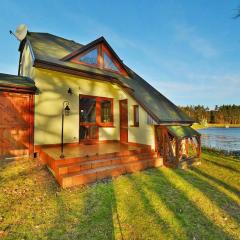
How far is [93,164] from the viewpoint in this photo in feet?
16.6

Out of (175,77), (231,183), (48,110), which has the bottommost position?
(231,183)

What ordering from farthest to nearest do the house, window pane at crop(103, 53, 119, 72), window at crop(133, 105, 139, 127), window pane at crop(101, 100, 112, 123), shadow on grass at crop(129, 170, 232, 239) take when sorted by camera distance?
window pane at crop(103, 53, 119, 72) < window pane at crop(101, 100, 112, 123) < window at crop(133, 105, 139, 127) < the house < shadow on grass at crop(129, 170, 232, 239)

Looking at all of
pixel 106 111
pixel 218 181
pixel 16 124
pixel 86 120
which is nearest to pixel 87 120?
pixel 86 120

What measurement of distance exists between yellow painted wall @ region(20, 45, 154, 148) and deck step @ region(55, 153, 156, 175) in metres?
1.19

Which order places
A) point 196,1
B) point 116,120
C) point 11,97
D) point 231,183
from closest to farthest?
point 231,183, point 11,97, point 116,120, point 196,1

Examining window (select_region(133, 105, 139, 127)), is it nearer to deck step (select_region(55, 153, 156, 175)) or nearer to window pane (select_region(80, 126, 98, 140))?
deck step (select_region(55, 153, 156, 175))

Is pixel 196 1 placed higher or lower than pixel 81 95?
higher

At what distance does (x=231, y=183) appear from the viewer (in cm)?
511

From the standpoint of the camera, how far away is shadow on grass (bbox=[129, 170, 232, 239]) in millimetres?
2732

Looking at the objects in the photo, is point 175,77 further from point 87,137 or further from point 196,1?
point 87,137

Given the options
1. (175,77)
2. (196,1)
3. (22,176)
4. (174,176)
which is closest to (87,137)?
(22,176)

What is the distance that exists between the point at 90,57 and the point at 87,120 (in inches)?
126

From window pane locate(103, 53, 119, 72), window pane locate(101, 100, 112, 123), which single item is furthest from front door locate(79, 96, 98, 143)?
window pane locate(103, 53, 119, 72)

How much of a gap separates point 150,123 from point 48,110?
4.30 meters
